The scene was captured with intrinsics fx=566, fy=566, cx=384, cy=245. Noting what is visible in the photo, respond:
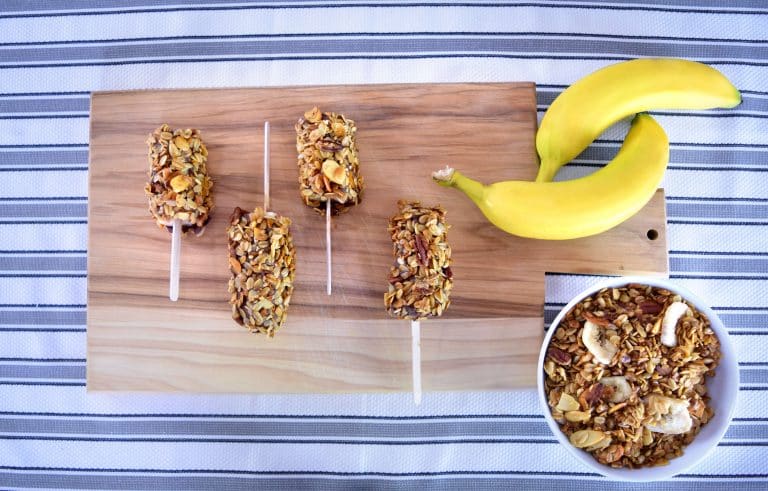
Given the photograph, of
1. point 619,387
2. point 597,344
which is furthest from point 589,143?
point 619,387

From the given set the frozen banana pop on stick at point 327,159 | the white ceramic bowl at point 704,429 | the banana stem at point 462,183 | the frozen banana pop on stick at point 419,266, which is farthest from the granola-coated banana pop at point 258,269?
the white ceramic bowl at point 704,429

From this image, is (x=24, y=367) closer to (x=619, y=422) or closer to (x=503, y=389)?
(x=503, y=389)

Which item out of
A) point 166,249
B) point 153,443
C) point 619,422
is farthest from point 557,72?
point 153,443

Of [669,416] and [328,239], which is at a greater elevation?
[328,239]

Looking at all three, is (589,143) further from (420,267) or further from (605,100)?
(420,267)

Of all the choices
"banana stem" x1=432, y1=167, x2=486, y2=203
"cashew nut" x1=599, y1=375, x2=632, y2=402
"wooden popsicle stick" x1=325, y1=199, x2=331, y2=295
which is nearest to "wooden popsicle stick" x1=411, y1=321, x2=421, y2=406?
"wooden popsicle stick" x1=325, y1=199, x2=331, y2=295

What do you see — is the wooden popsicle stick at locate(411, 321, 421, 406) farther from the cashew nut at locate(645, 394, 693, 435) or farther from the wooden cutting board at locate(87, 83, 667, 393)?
the cashew nut at locate(645, 394, 693, 435)
